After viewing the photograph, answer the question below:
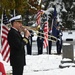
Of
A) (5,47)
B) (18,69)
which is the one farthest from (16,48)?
(5,47)

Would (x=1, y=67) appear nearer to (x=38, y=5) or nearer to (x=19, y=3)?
(x=19, y=3)

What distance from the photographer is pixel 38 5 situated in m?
22.6

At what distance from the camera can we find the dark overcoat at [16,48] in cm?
665

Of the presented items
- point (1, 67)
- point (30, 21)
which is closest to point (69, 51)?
point (1, 67)

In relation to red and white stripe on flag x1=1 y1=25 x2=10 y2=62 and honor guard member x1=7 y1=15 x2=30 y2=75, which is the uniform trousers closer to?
honor guard member x1=7 y1=15 x2=30 y2=75

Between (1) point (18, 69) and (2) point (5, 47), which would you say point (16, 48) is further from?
(2) point (5, 47)

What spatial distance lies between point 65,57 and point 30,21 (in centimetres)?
2568

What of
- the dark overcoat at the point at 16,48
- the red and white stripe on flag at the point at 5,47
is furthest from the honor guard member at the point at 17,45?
the red and white stripe on flag at the point at 5,47

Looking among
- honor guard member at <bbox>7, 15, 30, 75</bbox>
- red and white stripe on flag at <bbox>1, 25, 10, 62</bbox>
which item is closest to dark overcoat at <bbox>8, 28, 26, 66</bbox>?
honor guard member at <bbox>7, 15, 30, 75</bbox>

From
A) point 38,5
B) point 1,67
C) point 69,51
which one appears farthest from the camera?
point 38,5

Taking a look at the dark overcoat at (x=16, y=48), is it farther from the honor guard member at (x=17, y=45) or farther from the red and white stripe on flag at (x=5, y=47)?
the red and white stripe on flag at (x=5, y=47)

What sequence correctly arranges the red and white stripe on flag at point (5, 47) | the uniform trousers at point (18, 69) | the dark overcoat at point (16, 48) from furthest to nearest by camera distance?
the red and white stripe on flag at point (5, 47) < the uniform trousers at point (18, 69) < the dark overcoat at point (16, 48)

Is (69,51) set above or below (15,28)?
below

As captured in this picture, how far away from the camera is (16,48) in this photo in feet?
22.0
